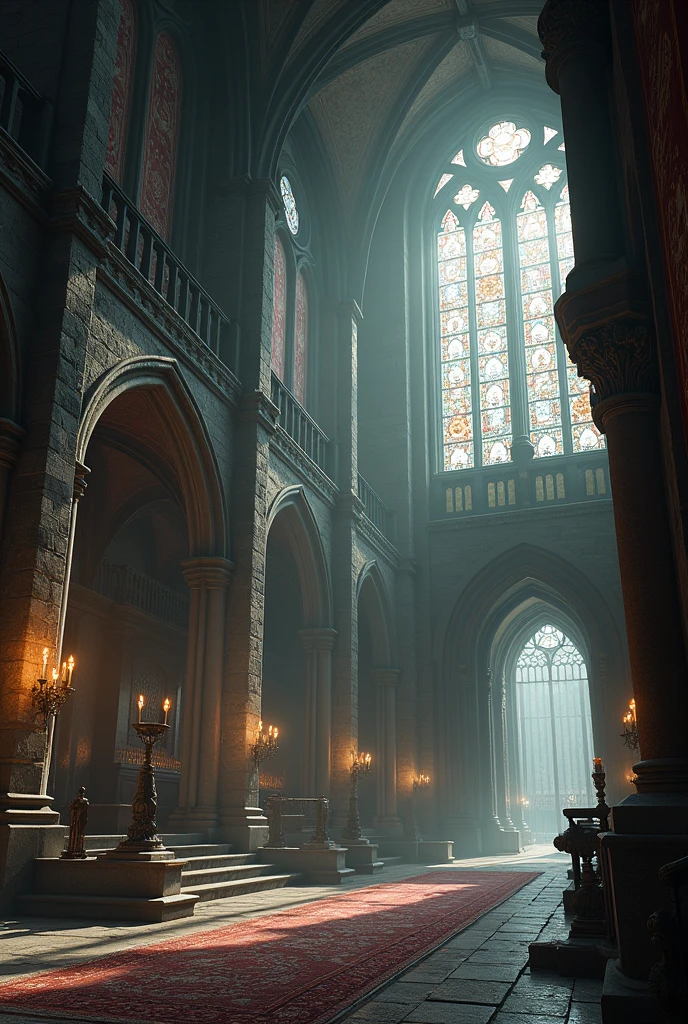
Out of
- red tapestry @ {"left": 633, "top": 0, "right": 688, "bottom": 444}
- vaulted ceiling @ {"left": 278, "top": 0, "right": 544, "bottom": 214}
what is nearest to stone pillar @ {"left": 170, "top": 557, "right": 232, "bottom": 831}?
red tapestry @ {"left": 633, "top": 0, "right": 688, "bottom": 444}

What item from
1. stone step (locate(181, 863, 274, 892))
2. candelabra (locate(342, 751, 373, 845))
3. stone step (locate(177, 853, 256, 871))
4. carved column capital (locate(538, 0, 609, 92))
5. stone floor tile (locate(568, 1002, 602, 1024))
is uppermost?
carved column capital (locate(538, 0, 609, 92))

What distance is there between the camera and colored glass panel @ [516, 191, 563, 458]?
2047 cm

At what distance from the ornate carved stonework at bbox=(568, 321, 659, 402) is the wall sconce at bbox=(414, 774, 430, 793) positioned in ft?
48.2

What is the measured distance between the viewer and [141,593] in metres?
15.3

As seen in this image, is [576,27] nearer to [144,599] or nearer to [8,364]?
[8,364]

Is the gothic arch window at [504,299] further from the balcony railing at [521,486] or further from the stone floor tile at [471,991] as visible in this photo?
the stone floor tile at [471,991]

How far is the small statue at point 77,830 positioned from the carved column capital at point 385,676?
11689mm

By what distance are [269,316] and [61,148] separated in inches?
198

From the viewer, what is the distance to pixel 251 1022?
3.56m

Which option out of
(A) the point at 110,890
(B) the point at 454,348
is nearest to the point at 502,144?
(B) the point at 454,348

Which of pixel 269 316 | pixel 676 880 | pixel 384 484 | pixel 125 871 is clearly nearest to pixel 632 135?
pixel 676 880

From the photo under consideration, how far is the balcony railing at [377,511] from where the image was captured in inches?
717

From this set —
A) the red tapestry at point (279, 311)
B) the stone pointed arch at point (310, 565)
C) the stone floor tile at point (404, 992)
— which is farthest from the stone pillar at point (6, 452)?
the red tapestry at point (279, 311)

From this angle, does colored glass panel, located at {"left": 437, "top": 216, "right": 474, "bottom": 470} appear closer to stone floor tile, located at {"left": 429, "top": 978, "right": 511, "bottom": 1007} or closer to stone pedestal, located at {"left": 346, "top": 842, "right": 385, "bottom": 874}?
stone pedestal, located at {"left": 346, "top": 842, "right": 385, "bottom": 874}
